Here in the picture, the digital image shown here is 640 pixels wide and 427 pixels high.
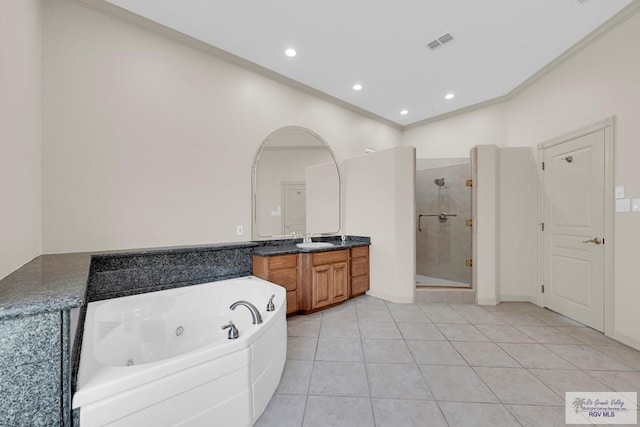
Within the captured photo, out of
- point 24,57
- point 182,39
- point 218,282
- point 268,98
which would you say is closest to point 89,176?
point 24,57

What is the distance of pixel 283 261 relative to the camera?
301 cm

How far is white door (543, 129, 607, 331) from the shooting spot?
9.02 feet

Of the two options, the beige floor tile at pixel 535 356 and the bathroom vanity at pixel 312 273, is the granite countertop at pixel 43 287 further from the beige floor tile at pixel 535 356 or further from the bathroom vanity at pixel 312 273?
the beige floor tile at pixel 535 356

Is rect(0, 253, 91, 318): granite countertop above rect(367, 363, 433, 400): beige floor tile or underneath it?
above

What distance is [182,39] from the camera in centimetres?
272

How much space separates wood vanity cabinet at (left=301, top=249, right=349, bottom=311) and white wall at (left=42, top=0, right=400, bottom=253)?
2.80 ft

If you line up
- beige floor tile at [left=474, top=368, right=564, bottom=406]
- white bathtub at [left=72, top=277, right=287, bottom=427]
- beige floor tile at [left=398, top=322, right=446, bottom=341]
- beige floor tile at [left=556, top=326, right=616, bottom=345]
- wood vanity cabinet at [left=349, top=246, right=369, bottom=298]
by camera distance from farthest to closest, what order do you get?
wood vanity cabinet at [left=349, top=246, right=369, bottom=298] < beige floor tile at [left=398, top=322, right=446, bottom=341] < beige floor tile at [left=556, top=326, right=616, bottom=345] < beige floor tile at [left=474, top=368, right=564, bottom=406] < white bathtub at [left=72, top=277, right=287, bottom=427]

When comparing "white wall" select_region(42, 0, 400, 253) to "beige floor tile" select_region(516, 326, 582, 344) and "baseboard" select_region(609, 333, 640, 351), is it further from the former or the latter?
"baseboard" select_region(609, 333, 640, 351)

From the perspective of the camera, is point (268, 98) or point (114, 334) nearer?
point (114, 334)

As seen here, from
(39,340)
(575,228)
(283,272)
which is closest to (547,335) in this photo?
(575,228)

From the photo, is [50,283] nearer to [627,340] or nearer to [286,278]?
[286,278]

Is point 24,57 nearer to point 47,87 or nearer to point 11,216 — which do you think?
point 47,87

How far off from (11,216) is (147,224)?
39.7 inches

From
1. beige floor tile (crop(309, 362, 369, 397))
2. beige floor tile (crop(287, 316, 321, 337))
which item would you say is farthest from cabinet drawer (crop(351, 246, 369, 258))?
beige floor tile (crop(309, 362, 369, 397))
